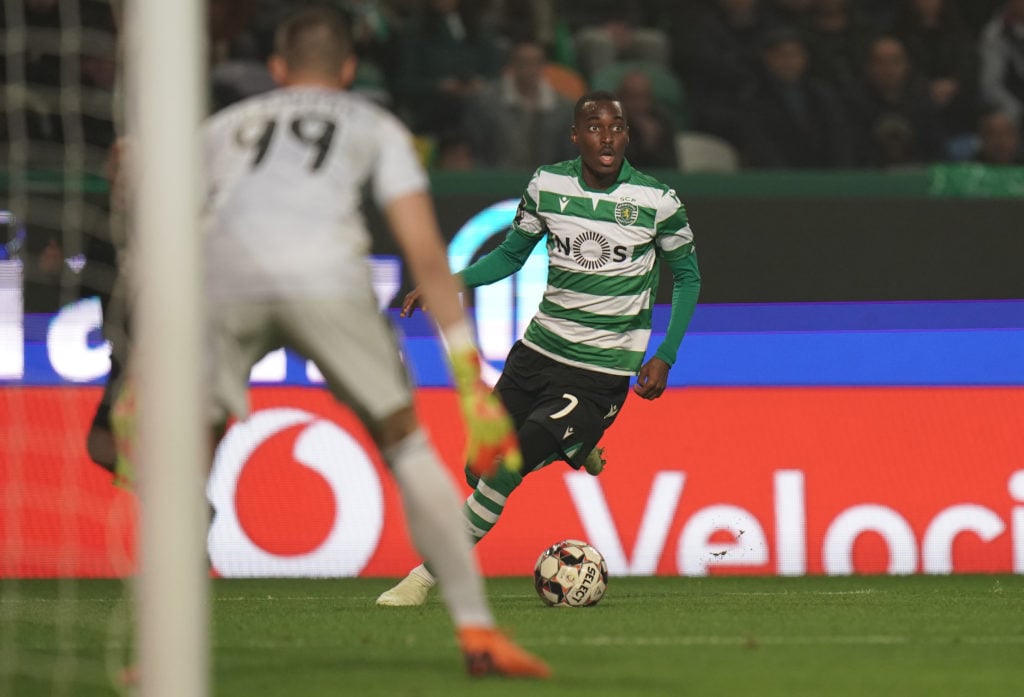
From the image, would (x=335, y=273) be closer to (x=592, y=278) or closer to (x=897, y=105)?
(x=592, y=278)

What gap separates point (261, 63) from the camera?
465 inches

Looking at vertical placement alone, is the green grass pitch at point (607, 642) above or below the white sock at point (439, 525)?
below

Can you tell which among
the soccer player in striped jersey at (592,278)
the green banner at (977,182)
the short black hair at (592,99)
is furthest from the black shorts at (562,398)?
the green banner at (977,182)

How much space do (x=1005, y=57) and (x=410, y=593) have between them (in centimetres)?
706

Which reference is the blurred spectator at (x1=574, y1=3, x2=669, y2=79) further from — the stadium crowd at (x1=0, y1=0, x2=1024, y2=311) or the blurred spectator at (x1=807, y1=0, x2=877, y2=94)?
the blurred spectator at (x1=807, y1=0, x2=877, y2=94)

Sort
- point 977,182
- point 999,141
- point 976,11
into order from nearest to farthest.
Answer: point 977,182, point 999,141, point 976,11

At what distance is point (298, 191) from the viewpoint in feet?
17.3

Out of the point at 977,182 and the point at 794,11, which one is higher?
the point at 794,11

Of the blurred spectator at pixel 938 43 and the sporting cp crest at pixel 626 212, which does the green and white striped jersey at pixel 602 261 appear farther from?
the blurred spectator at pixel 938 43

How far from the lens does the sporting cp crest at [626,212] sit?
8180 millimetres

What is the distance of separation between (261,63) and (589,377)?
4.48m

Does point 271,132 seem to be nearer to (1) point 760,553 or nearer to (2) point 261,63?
(1) point 760,553

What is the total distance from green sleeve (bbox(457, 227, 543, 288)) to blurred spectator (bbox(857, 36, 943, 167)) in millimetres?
4677

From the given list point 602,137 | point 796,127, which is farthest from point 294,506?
point 796,127
